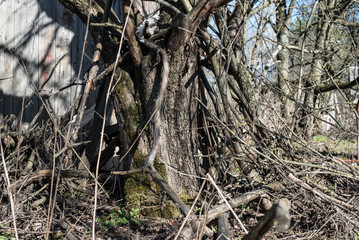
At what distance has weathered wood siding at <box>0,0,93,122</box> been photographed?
499 cm

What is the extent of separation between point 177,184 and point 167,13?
5.62 ft

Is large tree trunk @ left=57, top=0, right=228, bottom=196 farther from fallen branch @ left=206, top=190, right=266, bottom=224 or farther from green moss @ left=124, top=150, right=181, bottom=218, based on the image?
fallen branch @ left=206, top=190, right=266, bottom=224

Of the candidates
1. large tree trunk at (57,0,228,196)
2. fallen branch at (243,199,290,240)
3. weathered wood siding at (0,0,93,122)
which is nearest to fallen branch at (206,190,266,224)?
large tree trunk at (57,0,228,196)

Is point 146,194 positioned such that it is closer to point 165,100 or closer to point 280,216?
point 165,100

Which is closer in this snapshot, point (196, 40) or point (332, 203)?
point (332, 203)

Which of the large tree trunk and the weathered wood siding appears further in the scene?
the weathered wood siding

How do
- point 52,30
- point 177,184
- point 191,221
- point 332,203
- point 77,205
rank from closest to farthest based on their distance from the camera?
point 191,221 → point 332,203 → point 77,205 → point 177,184 → point 52,30

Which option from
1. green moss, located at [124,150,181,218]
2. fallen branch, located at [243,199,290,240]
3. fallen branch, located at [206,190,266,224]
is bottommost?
green moss, located at [124,150,181,218]

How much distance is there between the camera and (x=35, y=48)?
17.0ft

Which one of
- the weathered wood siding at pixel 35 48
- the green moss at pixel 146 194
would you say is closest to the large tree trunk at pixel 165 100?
the green moss at pixel 146 194

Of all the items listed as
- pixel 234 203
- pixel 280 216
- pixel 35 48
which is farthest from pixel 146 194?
pixel 35 48

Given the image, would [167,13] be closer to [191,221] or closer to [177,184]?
[177,184]

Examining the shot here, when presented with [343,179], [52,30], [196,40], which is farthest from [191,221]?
[52,30]

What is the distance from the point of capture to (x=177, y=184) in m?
3.52
